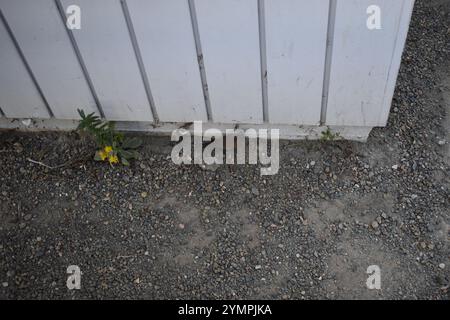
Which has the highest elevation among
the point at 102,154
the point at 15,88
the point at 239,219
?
the point at 15,88

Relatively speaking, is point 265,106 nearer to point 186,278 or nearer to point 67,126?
point 186,278

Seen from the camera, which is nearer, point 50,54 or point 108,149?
point 50,54

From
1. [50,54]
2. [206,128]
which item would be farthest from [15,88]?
[206,128]

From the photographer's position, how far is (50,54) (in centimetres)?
216

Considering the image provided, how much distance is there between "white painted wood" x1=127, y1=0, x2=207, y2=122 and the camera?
194cm

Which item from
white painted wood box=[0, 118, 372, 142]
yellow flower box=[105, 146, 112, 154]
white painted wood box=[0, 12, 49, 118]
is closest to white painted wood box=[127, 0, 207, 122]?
white painted wood box=[0, 118, 372, 142]

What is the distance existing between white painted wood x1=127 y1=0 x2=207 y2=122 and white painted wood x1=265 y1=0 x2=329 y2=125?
318 mm

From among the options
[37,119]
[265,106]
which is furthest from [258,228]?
[37,119]

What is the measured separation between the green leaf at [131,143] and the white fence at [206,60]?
0.39 ft

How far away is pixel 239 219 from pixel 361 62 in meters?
0.85

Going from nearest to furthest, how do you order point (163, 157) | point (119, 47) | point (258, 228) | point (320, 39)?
point (320, 39)
point (119, 47)
point (258, 228)
point (163, 157)

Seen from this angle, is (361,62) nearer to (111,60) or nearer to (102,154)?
(111,60)

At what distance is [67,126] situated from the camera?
260 cm

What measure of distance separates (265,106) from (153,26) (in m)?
0.62
